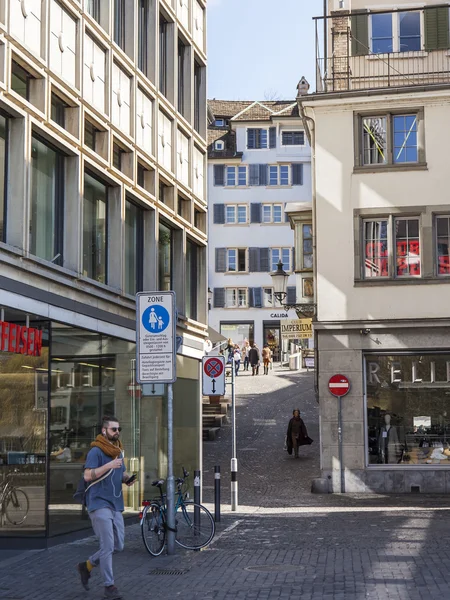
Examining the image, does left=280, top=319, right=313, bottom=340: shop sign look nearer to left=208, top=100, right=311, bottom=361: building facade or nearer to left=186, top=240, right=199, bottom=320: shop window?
left=186, top=240, right=199, bottom=320: shop window

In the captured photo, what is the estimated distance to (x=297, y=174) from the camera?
3014 inches

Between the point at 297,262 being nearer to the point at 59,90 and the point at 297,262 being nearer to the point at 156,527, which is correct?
the point at 59,90

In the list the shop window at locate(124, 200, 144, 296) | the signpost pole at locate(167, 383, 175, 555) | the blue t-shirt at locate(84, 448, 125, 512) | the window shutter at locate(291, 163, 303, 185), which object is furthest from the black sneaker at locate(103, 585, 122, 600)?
the window shutter at locate(291, 163, 303, 185)

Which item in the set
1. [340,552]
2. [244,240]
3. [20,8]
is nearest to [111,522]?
[340,552]

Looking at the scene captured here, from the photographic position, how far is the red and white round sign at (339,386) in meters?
27.5

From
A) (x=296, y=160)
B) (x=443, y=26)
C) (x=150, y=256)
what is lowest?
(x=150, y=256)

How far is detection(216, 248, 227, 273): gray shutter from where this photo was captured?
76.1 m

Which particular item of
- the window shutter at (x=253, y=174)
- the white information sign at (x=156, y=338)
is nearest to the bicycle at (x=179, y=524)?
the white information sign at (x=156, y=338)

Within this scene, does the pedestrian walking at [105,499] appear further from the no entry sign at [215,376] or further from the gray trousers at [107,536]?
the no entry sign at [215,376]

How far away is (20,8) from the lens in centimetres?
1578

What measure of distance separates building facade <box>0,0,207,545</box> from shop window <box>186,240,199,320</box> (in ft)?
0.41

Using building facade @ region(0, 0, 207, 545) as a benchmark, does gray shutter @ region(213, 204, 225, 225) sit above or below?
above

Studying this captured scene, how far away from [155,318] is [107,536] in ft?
13.6

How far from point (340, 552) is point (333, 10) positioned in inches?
780
